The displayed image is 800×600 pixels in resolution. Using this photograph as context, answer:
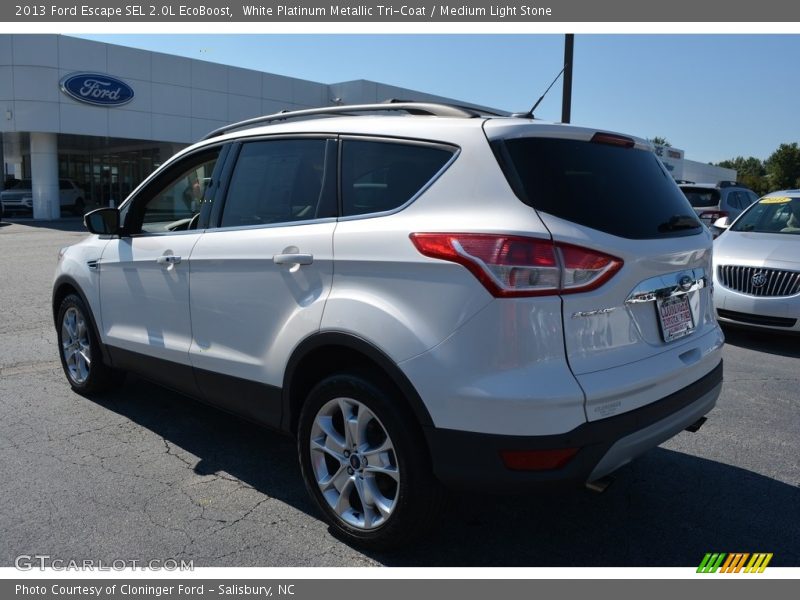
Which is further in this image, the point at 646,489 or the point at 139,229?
the point at 139,229

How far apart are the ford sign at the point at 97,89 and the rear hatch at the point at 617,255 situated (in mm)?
29056

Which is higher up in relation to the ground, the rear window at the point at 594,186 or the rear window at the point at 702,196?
the rear window at the point at 702,196

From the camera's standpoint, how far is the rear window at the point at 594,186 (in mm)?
2746

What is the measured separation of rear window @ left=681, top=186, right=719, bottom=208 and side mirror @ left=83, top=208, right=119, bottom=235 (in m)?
11.7

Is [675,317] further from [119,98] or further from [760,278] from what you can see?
[119,98]

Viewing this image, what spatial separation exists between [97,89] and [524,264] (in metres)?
30.0

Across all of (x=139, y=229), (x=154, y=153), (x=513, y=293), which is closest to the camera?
(x=513, y=293)

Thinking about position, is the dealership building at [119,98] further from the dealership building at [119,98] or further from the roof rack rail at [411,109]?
the roof rack rail at [411,109]

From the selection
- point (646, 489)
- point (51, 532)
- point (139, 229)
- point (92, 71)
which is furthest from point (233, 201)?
point (92, 71)

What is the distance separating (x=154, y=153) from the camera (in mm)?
35188

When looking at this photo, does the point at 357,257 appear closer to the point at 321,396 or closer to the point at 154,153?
the point at 321,396

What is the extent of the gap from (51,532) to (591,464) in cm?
249

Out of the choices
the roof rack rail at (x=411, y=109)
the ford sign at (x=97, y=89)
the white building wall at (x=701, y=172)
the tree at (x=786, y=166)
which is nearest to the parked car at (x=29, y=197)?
the ford sign at (x=97, y=89)
